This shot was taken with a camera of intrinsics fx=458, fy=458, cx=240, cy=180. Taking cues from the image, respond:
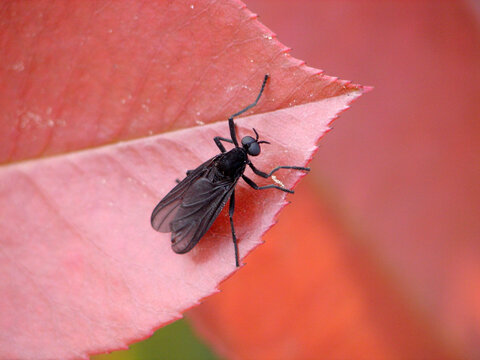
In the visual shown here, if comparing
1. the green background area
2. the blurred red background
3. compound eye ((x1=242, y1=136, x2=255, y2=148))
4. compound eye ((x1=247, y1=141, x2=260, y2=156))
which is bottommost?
the green background area

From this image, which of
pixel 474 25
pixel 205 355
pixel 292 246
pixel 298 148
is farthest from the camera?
pixel 474 25

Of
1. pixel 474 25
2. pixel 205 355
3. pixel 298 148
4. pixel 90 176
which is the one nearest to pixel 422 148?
pixel 474 25

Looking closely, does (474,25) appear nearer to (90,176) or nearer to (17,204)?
(90,176)

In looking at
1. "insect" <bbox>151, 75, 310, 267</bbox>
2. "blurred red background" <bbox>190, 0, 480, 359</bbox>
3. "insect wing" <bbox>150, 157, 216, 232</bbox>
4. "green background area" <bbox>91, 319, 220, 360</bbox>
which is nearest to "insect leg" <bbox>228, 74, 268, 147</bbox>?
"insect" <bbox>151, 75, 310, 267</bbox>

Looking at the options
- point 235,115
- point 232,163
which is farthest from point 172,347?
point 235,115

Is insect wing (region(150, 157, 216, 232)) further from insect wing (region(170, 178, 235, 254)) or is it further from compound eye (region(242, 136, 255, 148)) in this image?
compound eye (region(242, 136, 255, 148))

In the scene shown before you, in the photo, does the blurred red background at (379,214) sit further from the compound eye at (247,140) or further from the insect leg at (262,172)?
the compound eye at (247,140)
